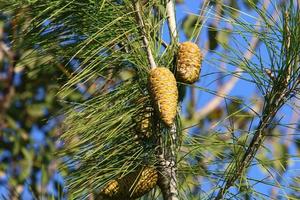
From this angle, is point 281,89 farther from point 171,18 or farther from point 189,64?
point 171,18

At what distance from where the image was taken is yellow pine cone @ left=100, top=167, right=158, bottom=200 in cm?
146

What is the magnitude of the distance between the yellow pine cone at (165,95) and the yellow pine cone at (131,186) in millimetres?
111

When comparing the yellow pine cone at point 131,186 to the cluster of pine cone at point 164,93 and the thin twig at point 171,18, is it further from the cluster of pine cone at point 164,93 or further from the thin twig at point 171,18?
the thin twig at point 171,18

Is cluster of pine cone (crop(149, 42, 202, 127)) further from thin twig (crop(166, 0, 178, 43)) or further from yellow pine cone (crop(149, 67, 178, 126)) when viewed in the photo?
thin twig (crop(166, 0, 178, 43))

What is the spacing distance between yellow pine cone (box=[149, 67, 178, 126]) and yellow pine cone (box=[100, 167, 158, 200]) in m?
0.11

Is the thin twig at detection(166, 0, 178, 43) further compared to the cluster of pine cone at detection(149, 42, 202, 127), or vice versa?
the thin twig at detection(166, 0, 178, 43)

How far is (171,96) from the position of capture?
1.39 meters

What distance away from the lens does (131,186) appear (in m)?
1.45

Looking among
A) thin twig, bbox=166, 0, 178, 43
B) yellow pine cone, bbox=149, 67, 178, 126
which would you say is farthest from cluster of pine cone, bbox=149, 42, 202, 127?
thin twig, bbox=166, 0, 178, 43

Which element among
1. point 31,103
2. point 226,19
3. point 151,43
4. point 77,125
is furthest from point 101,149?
point 31,103

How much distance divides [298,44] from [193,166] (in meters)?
0.28

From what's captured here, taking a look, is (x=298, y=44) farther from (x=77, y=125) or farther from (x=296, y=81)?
(x=77, y=125)

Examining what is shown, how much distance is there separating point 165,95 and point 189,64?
93mm

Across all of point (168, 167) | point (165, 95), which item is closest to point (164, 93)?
point (165, 95)
